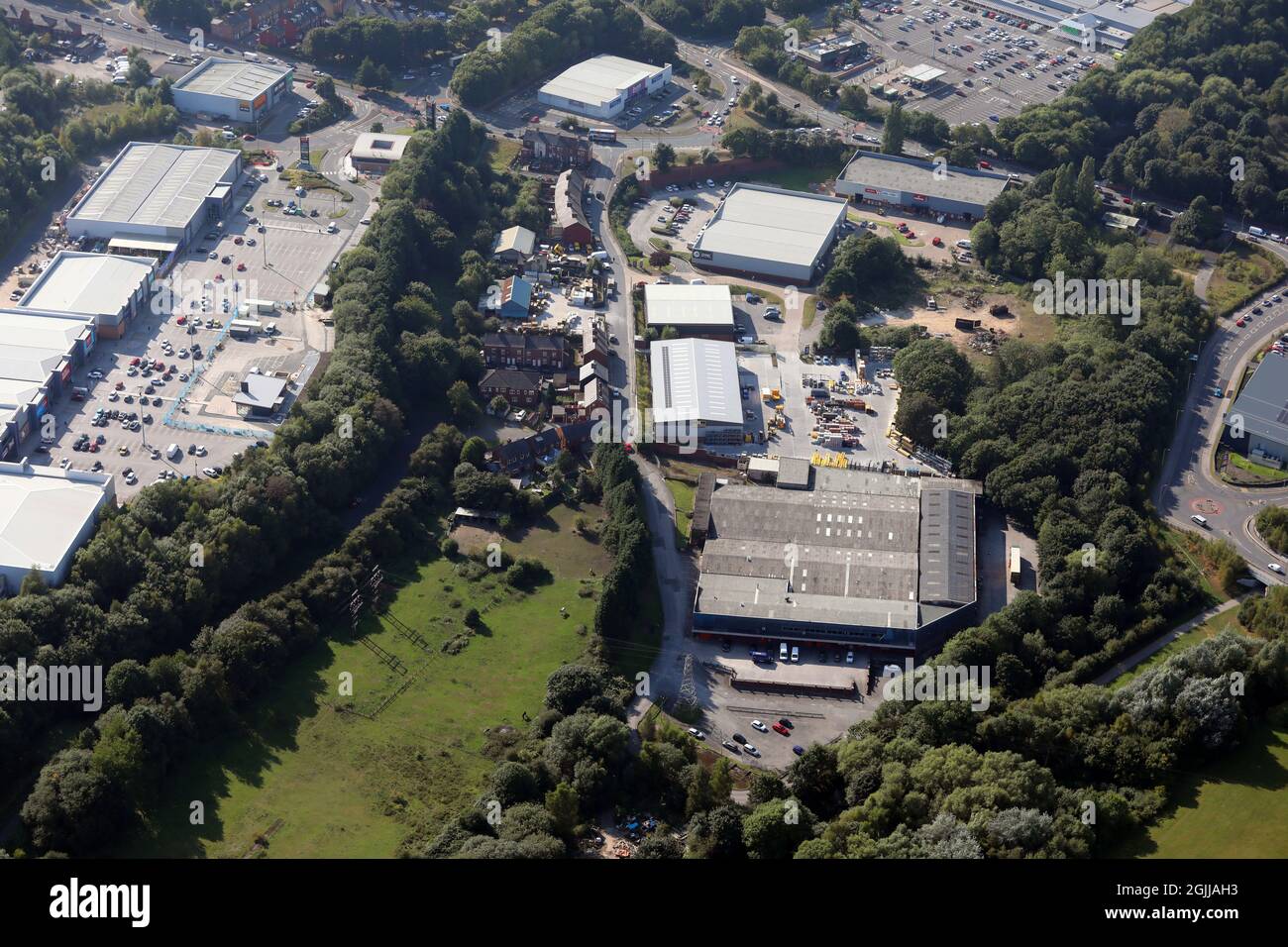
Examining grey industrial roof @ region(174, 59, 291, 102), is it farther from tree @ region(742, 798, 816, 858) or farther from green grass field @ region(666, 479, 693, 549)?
tree @ region(742, 798, 816, 858)

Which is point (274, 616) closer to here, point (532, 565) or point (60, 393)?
point (532, 565)

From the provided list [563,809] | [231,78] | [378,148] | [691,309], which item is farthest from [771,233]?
[563,809]

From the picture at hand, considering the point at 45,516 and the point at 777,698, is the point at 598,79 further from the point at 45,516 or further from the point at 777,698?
the point at 777,698

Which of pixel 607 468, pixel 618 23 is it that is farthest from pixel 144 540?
pixel 618 23

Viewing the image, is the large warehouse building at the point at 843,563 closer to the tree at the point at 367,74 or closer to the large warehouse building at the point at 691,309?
the large warehouse building at the point at 691,309

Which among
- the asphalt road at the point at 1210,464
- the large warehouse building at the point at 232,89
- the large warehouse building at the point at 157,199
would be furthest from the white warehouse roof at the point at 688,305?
the large warehouse building at the point at 232,89

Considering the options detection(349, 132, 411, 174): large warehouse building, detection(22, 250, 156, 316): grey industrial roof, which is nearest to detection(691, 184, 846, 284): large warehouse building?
detection(349, 132, 411, 174): large warehouse building
